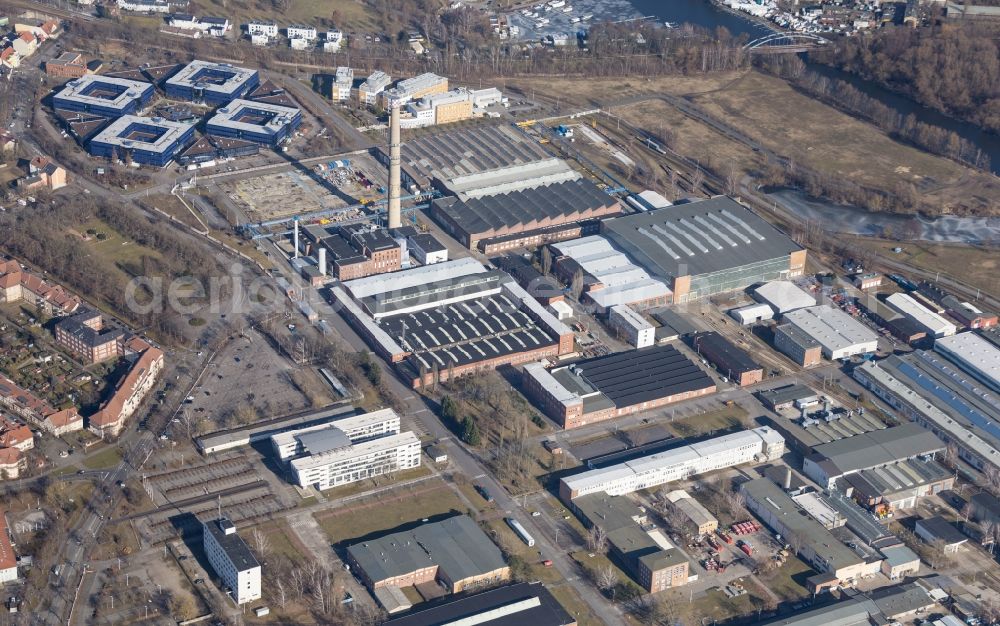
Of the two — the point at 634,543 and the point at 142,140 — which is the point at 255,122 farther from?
the point at 634,543

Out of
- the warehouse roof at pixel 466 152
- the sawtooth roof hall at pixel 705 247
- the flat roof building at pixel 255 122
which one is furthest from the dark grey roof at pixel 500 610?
the flat roof building at pixel 255 122

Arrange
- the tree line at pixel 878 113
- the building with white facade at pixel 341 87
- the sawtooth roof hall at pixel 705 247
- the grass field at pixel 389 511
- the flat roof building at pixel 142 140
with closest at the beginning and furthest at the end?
1. the grass field at pixel 389 511
2. the sawtooth roof hall at pixel 705 247
3. the flat roof building at pixel 142 140
4. the tree line at pixel 878 113
5. the building with white facade at pixel 341 87

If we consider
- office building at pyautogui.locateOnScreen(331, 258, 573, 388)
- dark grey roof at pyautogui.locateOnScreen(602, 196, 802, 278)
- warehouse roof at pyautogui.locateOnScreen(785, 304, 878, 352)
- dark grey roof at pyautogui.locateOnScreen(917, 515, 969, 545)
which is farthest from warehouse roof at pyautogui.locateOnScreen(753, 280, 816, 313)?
dark grey roof at pyautogui.locateOnScreen(917, 515, 969, 545)

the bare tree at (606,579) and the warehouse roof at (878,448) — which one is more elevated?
the warehouse roof at (878,448)

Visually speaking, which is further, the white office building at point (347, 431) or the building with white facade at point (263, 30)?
the building with white facade at point (263, 30)

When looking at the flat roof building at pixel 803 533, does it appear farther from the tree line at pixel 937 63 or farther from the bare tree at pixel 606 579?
the tree line at pixel 937 63

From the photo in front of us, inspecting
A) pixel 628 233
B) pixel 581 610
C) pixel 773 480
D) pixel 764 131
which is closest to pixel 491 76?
pixel 764 131

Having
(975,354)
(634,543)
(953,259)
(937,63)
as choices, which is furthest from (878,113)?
(634,543)

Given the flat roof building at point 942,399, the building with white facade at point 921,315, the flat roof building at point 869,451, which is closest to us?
the flat roof building at point 869,451
